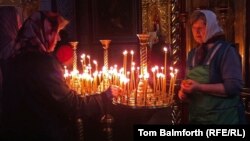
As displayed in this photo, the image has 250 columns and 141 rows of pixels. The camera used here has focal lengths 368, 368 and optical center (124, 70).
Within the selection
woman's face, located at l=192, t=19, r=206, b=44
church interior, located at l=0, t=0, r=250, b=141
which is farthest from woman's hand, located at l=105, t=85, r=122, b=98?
woman's face, located at l=192, t=19, r=206, b=44

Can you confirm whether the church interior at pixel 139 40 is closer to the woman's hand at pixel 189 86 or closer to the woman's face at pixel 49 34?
the woman's hand at pixel 189 86

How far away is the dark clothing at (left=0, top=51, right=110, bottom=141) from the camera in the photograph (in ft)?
6.91

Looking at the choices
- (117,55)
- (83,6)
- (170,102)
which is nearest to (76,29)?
(83,6)

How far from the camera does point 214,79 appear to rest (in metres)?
2.40

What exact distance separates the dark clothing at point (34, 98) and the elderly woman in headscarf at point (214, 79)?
872mm

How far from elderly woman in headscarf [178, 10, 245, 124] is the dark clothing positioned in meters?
0.87

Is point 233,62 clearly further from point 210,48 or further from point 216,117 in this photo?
point 216,117

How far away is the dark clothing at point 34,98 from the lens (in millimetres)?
2107

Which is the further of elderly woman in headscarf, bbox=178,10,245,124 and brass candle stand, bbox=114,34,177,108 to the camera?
brass candle stand, bbox=114,34,177,108

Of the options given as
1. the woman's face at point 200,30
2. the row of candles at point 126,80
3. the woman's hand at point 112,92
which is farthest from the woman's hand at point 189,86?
the woman's hand at point 112,92

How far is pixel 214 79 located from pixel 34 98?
3.76 ft

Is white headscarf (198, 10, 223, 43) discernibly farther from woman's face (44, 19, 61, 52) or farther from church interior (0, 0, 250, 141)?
woman's face (44, 19, 61, 52)

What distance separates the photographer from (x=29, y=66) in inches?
83.0

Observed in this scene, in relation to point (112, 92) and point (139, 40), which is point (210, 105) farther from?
point (139, 40)
